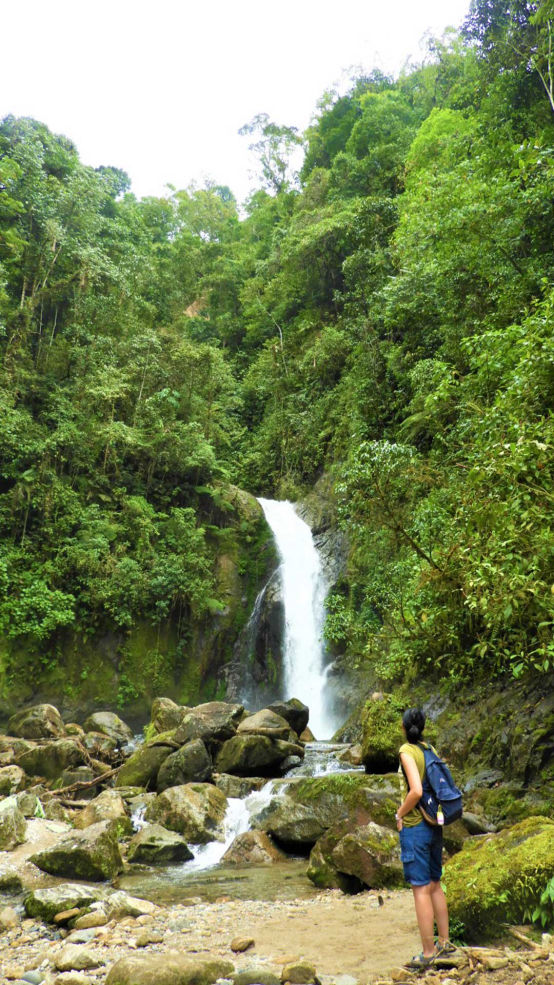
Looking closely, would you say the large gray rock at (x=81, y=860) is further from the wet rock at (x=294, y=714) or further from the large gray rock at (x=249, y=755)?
the wet rock at (x=294, y=714)

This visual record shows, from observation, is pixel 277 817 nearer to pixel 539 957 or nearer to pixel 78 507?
pixel 539 957

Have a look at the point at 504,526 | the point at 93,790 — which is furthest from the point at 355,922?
the point at 93,790

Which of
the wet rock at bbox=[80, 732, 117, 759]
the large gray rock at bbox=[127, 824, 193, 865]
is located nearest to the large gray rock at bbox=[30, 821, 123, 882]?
the large gray rock at bbox=[127, 824, 193, 865]

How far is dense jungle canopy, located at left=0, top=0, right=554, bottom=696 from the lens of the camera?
282 inches

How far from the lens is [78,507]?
17516 mm

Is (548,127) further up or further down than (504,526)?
further up

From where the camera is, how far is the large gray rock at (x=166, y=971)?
3.49 m

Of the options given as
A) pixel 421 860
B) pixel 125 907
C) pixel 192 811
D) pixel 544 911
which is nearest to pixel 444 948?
pixel 421 860

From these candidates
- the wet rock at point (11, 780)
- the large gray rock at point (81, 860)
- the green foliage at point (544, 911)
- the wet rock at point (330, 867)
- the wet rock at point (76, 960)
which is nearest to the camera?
the green foliage at point (544, 911)

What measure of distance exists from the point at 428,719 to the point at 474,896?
5559 millimetres

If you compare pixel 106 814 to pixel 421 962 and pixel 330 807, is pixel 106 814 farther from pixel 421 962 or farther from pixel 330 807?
pixel 421 962

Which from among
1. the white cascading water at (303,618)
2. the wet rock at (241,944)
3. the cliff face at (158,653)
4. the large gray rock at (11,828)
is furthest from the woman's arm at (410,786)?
the cliff face at (158,653)

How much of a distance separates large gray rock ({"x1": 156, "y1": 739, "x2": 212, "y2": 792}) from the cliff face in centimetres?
710

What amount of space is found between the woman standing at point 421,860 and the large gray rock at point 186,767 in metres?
6.64
